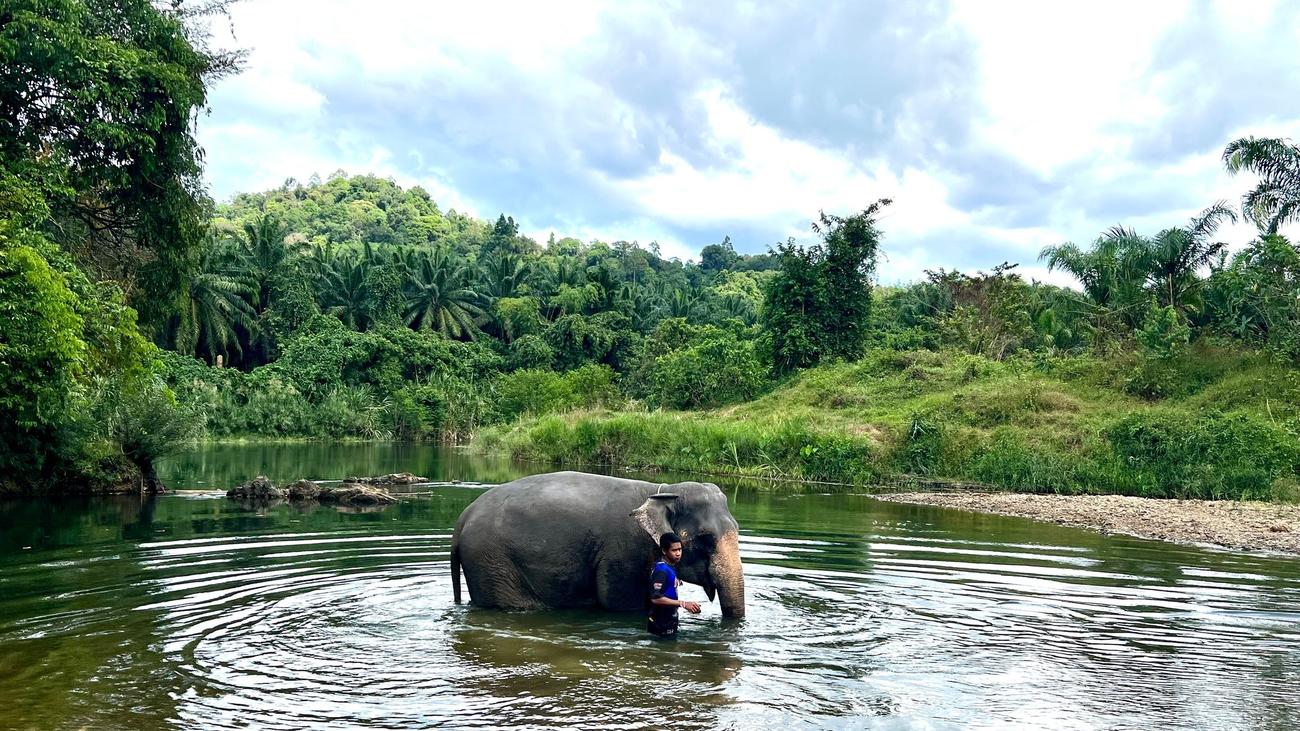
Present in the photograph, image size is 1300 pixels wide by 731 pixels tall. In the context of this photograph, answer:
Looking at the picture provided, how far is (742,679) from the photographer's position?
8641mm

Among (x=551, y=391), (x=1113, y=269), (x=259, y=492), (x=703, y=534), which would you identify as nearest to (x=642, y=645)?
(x=703, y=534)

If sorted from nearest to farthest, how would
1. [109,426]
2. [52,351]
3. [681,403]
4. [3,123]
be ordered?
1. [52,351]
2. [3,123]
3. [109,426]
4. [681,403]

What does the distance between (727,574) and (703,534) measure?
1.56ft

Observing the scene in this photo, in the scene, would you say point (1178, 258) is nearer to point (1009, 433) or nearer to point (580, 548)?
point (1009, 433)

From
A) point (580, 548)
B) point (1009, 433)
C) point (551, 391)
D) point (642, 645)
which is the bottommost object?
point (642, 645)

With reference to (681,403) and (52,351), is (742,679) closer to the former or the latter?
(52,351)

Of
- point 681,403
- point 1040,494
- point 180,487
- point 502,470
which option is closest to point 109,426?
point 180,487

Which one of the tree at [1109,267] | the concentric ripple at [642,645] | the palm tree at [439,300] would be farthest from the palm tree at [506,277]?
the concentric ripple at [642,645]

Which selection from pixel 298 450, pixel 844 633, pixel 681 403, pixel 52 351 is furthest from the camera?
pixel 681 403

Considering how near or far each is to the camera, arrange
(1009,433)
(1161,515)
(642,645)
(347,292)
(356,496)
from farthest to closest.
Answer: (347,292), (1009,433), (356,496), (1161,515), (642,645)

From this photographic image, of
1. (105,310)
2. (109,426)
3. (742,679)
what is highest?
(105,310)

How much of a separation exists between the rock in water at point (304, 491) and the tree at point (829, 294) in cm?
3285

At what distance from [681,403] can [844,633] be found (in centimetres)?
4396

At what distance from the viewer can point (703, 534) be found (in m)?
10.6
